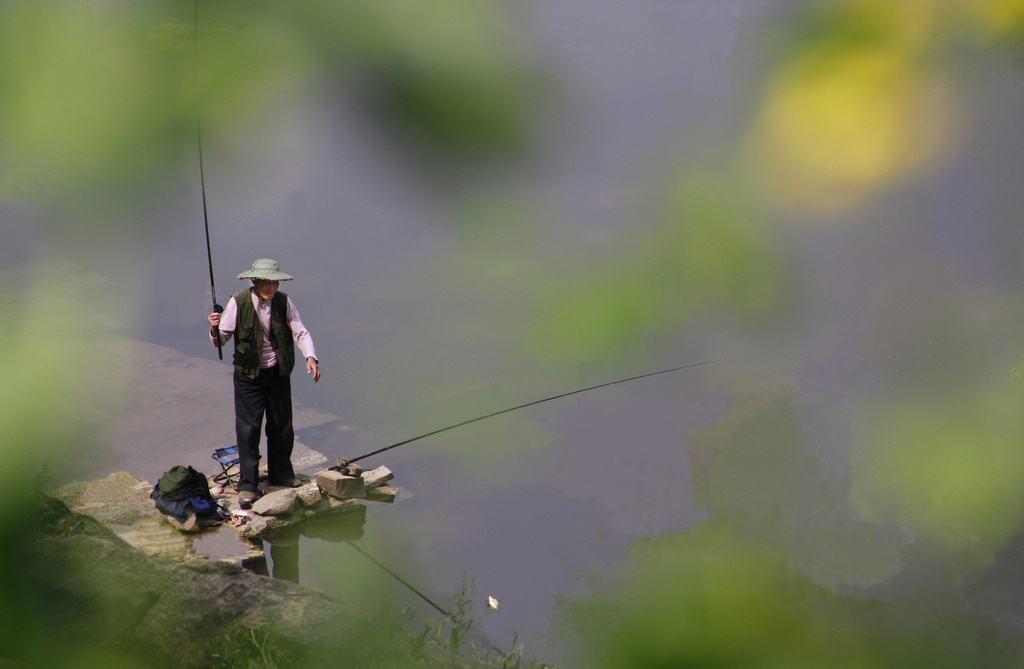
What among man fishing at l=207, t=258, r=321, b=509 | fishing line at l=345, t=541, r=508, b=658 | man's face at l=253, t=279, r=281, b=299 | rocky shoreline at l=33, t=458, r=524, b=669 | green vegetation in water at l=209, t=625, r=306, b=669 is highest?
man's face at l=253, t=279, r=281, b=299

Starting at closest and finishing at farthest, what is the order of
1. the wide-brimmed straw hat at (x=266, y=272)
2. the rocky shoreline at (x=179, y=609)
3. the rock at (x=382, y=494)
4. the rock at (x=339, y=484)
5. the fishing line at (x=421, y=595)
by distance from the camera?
the rocky shoreline at (x=179, y=609)
the fishing line at (x=421, y=595)
the wide-brimmed straw hat at (x=266, y=272)
the rock at (x=339, y=484)
the rock at (x=382, y=494)

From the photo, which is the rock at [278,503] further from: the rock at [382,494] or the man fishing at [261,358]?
the rock at [382,494]

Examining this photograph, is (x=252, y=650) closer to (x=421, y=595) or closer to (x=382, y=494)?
(x=421, y=595)

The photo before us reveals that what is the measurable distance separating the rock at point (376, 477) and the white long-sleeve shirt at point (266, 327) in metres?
0.85

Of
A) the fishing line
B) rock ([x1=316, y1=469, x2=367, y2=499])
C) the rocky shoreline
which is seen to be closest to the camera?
the rocky shoreline

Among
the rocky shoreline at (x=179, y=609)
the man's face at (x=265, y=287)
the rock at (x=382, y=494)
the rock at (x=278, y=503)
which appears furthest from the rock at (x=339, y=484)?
the rocky shoreline at (x=179, y=609)

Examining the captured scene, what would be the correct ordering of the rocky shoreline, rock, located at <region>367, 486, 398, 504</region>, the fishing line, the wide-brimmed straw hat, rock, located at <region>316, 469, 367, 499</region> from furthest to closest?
rock, located at <region>367, 486, 398, 504</region> → rock, located at <region>316, 469, 367, 499</region> → the wide-brimmed straw hat → the fishing line → the rocky shoreline

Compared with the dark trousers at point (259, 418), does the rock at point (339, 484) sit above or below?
below

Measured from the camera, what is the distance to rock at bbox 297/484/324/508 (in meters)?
5.00

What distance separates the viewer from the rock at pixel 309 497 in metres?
5.00

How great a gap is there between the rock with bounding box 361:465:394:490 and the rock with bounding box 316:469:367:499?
0.23 feet

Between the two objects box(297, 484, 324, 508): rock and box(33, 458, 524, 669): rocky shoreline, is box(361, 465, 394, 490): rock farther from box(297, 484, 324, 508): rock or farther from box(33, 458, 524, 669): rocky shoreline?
box(33, 458, 524, 669): rocky shoreline

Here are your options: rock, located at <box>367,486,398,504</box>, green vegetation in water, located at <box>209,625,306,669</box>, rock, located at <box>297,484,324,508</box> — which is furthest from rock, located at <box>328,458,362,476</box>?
green vegetation in water, located at <box>209,625,306,669</box>

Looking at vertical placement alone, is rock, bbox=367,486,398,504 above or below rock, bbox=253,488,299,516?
below
